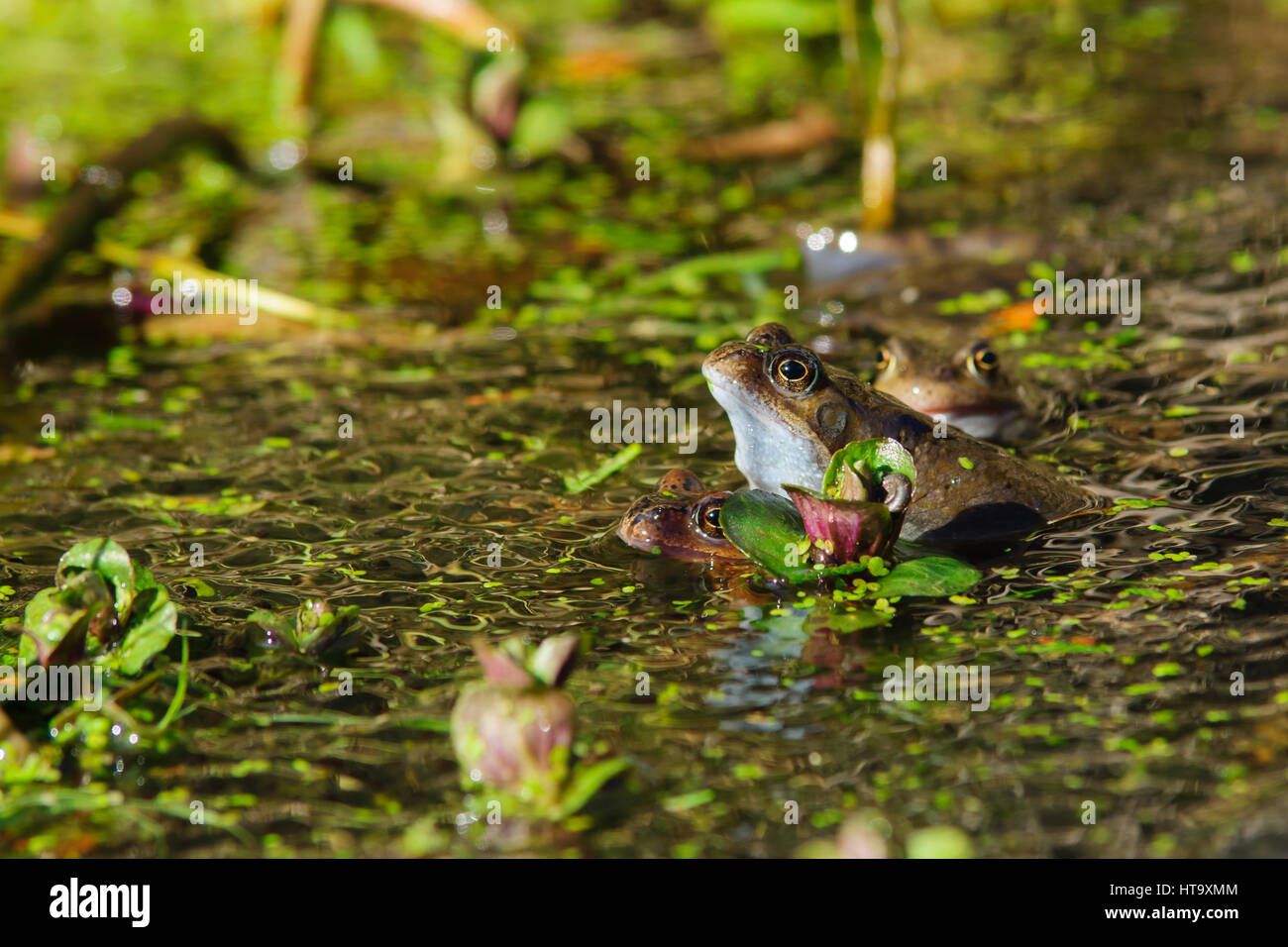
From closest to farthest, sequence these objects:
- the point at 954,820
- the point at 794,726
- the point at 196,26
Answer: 1. the point at 954,820
2. the point at 794,726
3. the point at 196,26

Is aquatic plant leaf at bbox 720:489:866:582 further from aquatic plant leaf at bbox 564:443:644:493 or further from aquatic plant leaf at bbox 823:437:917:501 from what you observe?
aquatic plant leaf at bbox 564:443:644:493

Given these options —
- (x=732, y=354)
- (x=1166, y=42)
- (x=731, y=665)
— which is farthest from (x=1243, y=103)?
(x=731, y=665)

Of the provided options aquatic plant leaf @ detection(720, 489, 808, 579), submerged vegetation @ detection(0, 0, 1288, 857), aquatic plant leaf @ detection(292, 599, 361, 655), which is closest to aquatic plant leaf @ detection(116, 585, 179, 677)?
submerged vegetation @ detection(0, 0, 1288, 857)

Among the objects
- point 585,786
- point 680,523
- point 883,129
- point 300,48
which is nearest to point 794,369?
point 680,523

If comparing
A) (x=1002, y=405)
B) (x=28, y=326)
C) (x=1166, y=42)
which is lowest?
(x=1002, y=405)

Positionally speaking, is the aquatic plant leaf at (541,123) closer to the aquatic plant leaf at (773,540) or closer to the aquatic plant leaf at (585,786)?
the aquatic plant leaf at (773,540)

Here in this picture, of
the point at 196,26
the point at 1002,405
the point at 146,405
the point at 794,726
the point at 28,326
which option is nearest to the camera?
the point at 794,726

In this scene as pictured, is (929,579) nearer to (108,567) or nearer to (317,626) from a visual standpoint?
(317,626)

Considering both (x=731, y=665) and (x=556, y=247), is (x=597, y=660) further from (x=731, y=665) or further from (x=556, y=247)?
(x=556, y=247)
